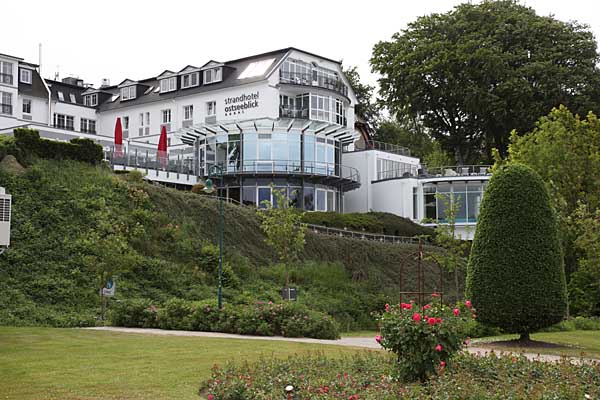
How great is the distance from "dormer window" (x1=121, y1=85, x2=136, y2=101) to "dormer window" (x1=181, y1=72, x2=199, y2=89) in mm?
5807

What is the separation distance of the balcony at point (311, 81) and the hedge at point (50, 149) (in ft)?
61.3

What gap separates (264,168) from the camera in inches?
2053

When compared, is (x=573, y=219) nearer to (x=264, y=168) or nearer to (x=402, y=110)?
(x=264, y=168)

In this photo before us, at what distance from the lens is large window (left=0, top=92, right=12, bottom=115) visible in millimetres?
55938

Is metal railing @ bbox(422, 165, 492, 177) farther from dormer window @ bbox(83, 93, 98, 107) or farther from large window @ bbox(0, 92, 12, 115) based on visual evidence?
large window @ bbox(0, 92, 12, 115)

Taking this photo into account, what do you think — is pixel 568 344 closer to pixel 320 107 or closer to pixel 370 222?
pixel 370 222

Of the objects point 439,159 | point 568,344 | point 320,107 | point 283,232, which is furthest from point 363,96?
point 568,344

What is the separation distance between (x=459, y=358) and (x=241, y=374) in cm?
376

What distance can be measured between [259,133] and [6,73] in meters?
19.3

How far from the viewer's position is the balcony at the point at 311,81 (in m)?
55.1

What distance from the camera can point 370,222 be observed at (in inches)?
1934

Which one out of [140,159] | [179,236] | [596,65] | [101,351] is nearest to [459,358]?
[101,351]

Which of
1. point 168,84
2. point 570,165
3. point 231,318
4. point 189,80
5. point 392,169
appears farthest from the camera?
point 392,169

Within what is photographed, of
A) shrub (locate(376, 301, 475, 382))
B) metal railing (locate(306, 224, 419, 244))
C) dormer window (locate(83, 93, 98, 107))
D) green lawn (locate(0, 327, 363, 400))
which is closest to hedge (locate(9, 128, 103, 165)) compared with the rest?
metal railing (locate(306, 224, 419, 244))
